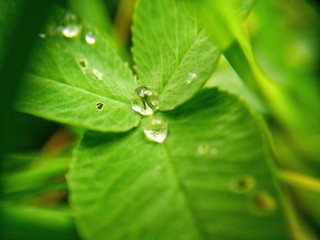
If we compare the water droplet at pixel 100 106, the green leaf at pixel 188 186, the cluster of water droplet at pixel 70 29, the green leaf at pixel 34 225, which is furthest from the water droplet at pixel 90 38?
the green leaf at pixel 34 225

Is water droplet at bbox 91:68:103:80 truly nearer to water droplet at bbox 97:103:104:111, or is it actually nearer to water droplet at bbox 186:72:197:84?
water droplet at bbox 97:103:104:111

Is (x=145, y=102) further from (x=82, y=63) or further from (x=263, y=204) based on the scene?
(x=263, y=204)

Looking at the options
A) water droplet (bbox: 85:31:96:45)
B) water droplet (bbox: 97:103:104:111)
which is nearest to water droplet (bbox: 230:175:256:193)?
water droplet (bbox: 97:103:104:111)

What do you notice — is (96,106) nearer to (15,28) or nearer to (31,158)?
(15,28)

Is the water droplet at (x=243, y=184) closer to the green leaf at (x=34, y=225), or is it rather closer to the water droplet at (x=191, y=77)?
the water droplet at (x=191, y=77)

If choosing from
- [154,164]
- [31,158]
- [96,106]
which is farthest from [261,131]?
[31,158]

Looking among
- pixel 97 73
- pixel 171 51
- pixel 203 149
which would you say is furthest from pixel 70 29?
pixel 203 149
